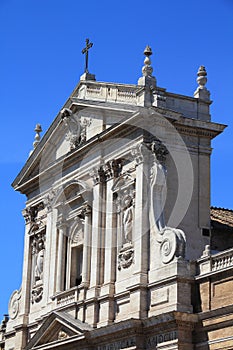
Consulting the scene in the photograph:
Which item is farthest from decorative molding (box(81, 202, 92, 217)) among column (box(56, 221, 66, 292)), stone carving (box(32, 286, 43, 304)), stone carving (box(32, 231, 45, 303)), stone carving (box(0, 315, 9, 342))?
stone carving (box(0, 315, 9, 342))

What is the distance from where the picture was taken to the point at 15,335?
33000mm

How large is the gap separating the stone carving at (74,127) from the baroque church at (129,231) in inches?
1.5

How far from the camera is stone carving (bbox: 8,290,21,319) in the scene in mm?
33969

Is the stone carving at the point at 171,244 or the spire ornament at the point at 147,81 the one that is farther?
the spire ornament at the point at 147,81

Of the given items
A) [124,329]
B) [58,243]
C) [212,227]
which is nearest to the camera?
[124,329]

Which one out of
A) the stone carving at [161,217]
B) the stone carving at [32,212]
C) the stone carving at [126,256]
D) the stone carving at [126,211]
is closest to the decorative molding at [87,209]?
the stone carving at [126,211]

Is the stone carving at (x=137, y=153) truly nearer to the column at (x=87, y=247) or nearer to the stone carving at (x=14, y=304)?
the column at (x=87, y=247)

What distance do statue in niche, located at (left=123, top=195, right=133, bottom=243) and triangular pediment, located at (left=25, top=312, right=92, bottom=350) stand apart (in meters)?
3.03

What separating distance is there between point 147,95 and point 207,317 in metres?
7.49

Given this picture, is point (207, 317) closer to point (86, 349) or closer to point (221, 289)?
point (221, 289)

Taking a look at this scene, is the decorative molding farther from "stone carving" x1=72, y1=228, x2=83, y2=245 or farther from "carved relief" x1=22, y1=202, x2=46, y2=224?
"carved relief" x1=22, y1=202, x2=46, y2=224

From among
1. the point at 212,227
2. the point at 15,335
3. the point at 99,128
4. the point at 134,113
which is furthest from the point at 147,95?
the point at 15,335

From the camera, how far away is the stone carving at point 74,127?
3108 cm

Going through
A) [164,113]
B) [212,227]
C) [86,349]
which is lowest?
[86,349]
